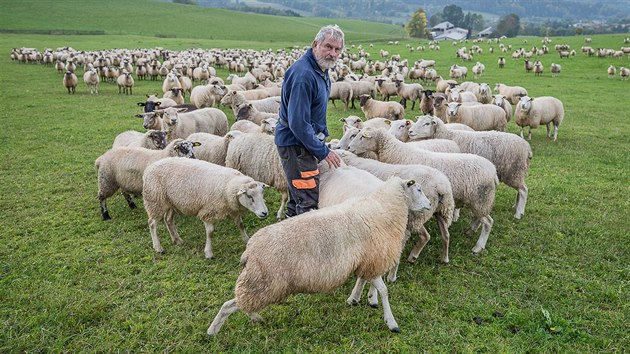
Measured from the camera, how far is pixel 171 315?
4512 mm

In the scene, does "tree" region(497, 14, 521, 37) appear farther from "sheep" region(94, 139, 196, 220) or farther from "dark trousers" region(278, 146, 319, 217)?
"dark trousers" region(278, 146, 319, 217)

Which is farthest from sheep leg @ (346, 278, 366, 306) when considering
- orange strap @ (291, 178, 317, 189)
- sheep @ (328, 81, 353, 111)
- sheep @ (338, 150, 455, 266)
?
sheep @ (328, 81, 353, 111)

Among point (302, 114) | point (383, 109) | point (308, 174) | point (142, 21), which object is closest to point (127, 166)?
point (308, 174)

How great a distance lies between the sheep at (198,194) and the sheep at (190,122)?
378cm

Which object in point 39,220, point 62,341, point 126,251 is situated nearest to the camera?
point 62,341

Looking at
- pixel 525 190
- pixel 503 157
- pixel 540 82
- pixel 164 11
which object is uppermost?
pixel 164 11

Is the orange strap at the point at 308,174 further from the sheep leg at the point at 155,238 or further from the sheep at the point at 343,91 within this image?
the sheep at the point at 343,91

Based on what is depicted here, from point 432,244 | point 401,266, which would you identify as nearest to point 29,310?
point 401,266

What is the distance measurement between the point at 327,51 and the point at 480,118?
8.61 meters

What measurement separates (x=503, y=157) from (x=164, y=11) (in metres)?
92.1

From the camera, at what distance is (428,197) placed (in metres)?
5.31

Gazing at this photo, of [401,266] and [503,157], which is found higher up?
[503,157]

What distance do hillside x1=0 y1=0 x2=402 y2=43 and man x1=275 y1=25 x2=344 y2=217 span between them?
2722 inches

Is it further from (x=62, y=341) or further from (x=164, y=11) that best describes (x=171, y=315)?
A: (x=164, y=11)
